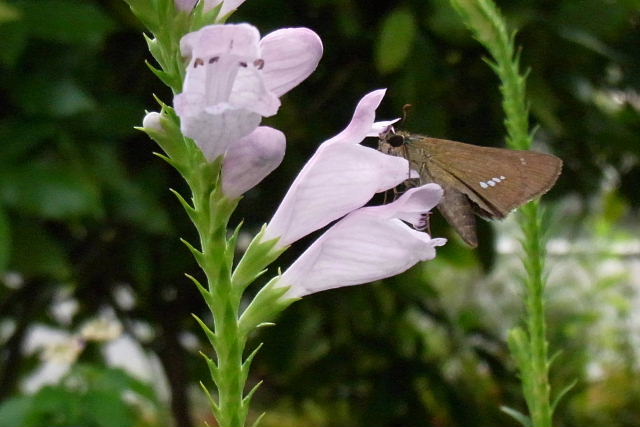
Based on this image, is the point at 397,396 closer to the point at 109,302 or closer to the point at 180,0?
the point at 109,302

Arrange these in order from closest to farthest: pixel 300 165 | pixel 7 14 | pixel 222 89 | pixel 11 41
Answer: pixel 222 89, pixel 7 14, pixel 11 41, pixel 300 165

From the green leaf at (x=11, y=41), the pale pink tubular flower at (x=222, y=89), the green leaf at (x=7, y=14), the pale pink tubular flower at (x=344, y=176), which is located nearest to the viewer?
the pale pink tubular flower at (x=222, y=89)

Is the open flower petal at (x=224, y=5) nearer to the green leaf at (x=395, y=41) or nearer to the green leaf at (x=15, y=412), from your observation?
the green leaf at (x=395, y=41)

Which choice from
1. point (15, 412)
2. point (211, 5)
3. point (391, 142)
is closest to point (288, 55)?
point (211, 5)

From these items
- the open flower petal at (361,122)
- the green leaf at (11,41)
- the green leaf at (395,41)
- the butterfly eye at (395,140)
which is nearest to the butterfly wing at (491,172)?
the butterfly eye at (395,140)

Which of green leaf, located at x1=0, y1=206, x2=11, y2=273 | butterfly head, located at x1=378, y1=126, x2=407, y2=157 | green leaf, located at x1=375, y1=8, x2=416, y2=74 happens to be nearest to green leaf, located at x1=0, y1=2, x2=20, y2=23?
green leaf, located at x1=0, y1=206, x2=11, y2=273

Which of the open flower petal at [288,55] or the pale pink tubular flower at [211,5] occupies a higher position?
the pale pink tubular flower at [211,5]

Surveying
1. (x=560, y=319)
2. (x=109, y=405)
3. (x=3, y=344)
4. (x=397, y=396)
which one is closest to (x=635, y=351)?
(x=560, y=319)

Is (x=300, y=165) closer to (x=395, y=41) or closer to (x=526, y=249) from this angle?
(x=395, y=41)
